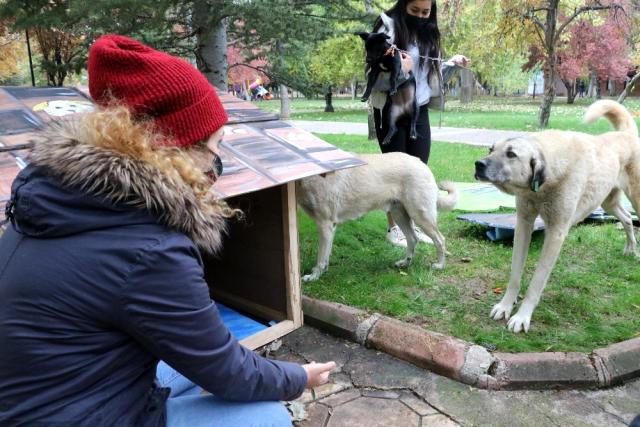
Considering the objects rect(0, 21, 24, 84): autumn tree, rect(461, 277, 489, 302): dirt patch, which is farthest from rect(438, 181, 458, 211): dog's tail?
rect(0, 21, 24, 84): autumn tree

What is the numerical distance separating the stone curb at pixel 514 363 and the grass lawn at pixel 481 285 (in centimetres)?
14

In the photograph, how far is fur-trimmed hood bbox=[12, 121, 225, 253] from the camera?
119 centimetres

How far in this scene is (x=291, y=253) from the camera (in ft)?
11.1

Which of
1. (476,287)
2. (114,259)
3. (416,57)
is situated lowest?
(476,287)

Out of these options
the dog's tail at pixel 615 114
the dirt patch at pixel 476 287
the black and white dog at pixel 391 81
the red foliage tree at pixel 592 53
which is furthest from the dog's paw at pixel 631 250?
the red foliage tree at pixel 592 53

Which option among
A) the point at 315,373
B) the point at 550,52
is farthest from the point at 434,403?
the point at 550,52

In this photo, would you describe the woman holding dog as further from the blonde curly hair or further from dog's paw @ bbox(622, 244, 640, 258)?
the blonde curly hair

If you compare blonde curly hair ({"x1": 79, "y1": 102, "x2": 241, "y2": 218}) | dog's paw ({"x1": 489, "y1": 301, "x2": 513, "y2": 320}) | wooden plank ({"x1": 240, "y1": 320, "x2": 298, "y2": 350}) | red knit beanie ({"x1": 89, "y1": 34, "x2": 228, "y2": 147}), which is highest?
red knit beanie ({"x1": 89, "y1": 34, "x2": 228, "y2": 147})

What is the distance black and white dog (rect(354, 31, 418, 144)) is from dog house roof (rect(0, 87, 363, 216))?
104cm

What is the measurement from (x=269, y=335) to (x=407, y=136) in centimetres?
235

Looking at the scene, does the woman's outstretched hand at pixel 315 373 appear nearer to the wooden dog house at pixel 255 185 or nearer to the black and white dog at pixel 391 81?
the wooden dog house at pixel 255 185

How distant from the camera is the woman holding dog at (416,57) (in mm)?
4219

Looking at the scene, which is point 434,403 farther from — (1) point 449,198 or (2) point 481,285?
(1) point 449,198

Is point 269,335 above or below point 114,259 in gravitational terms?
below
